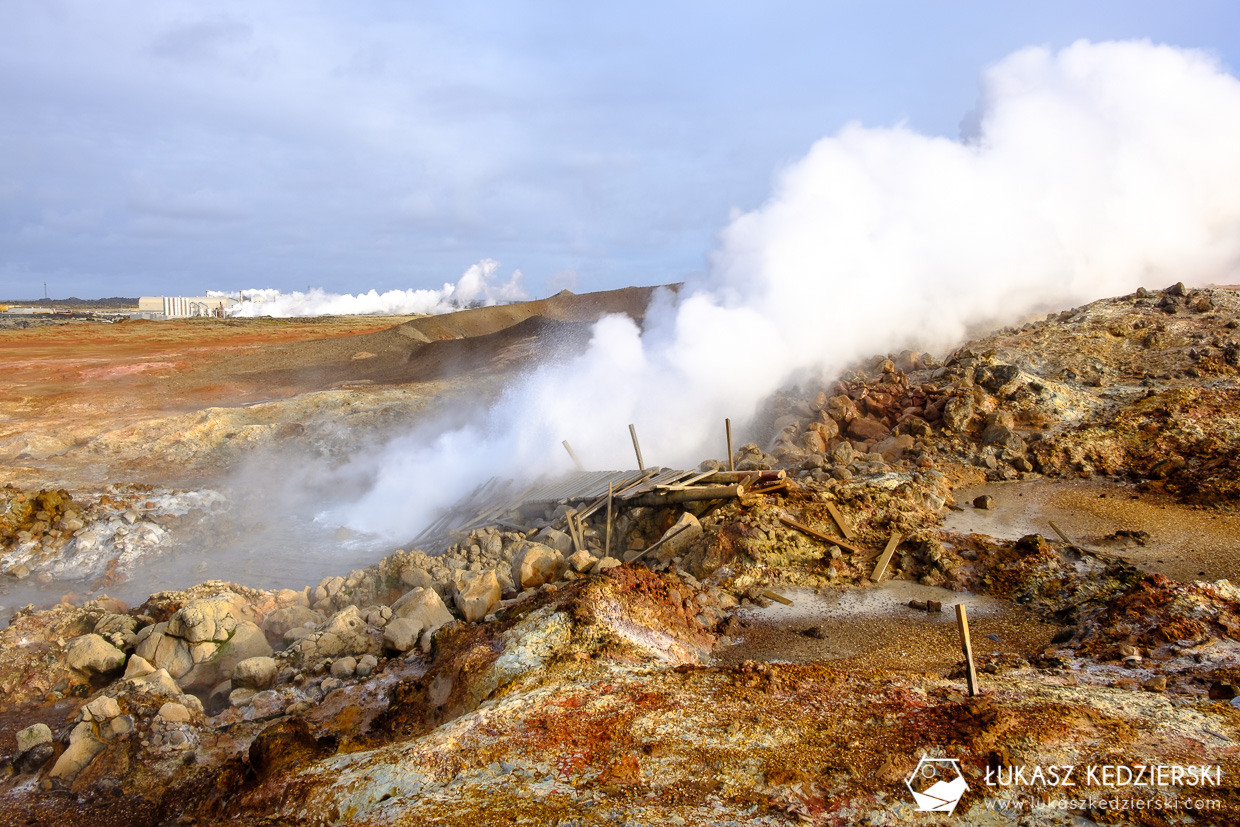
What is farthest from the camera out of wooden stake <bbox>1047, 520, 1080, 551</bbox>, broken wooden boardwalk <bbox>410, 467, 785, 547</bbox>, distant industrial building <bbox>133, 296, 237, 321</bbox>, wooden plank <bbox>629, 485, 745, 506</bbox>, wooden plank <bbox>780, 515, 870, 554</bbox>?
distant industrial building <bbox>133, 296, 237, 321</bbox>

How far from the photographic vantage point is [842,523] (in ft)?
25.6

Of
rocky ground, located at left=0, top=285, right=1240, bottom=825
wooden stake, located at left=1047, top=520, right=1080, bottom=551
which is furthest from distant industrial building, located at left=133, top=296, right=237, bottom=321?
wooden stake, located at left=1047, top=520, right=1080, bottom=551

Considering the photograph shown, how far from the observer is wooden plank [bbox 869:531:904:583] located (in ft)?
23.5

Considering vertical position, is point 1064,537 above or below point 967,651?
below

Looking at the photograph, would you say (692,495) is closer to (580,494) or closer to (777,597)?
(580,494)

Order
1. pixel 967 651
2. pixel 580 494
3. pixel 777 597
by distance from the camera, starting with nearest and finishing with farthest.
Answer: pixel 967 651 < pixel 777 597 < pixel 580 494

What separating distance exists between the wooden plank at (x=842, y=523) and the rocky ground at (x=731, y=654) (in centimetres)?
6

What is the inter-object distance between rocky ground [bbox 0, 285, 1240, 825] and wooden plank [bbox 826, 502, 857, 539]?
6 cm

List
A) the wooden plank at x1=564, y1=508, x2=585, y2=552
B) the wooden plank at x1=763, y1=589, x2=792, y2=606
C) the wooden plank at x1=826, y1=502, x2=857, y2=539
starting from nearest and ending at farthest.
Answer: the wooden plank at x1=763, y1=589, x2=792, y2=606 → the wooden plank at x1=826, y1=502, x2=857, y2=539 → the wooden plank at x1=564, y1=508, x2=585, y2=552

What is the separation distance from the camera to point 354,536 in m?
11.2

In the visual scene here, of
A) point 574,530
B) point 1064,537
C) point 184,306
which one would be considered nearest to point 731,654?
point 574,530

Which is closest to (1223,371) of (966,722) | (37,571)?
(966,722)

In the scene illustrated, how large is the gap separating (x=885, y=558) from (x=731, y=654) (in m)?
2.38

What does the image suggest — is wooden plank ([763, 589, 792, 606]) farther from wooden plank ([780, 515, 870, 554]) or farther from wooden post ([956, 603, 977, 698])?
wooden post ([956, 603, 977, 698])
